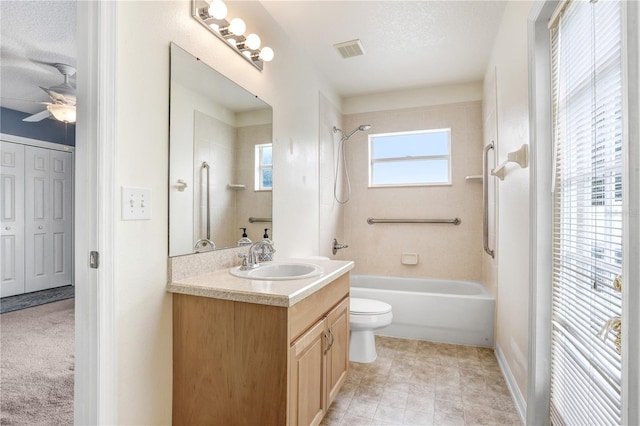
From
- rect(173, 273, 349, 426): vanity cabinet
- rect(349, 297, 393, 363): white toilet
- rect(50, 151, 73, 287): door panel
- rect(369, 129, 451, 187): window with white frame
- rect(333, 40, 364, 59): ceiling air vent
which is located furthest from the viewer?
rect(50, 151, 73, 287): door panel

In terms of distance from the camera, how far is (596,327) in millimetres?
1071

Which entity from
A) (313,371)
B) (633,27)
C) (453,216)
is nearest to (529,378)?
(313,371)

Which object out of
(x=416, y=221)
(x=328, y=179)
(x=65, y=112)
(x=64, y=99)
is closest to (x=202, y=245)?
(x=328, y=179)

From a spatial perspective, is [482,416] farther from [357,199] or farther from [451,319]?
[357,199]

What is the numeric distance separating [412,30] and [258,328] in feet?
7.65

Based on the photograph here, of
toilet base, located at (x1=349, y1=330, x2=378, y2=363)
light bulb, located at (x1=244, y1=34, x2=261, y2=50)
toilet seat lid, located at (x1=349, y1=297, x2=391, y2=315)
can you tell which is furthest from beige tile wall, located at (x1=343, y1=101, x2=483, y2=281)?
light bulb, located at (x1=244, y1=34, x2=261, y2=50)

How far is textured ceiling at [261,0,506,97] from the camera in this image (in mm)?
2135

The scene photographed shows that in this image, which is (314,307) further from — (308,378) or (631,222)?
(631,222)

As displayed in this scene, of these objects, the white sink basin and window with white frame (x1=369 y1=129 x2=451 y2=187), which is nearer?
the white sink basin

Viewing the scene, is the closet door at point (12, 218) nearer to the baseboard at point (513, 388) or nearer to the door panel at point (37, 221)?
the door panel at point (37, 221)

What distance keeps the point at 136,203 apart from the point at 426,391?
1.94 metres

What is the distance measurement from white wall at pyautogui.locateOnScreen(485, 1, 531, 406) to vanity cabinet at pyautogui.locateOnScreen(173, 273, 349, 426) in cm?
117

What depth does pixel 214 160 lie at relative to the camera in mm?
1700

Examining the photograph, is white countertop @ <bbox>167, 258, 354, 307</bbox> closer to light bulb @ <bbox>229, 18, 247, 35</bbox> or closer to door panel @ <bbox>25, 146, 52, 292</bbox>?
light bulb @ <bbox>229, 18, 247, 35</bbox>
